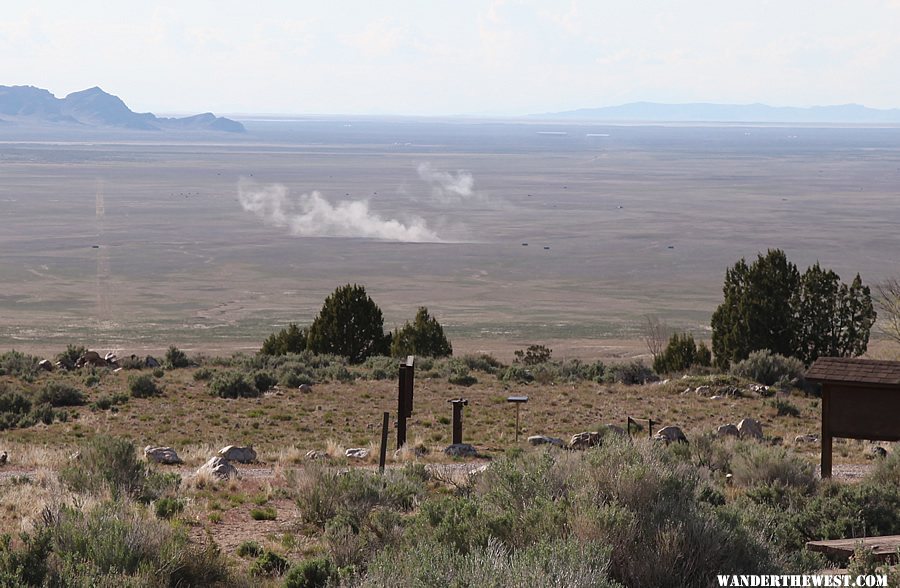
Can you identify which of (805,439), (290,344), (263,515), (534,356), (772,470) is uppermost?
(772,470)

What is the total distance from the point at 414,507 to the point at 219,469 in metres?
3.65

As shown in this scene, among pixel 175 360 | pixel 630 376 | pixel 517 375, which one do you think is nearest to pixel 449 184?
pixel 175 360

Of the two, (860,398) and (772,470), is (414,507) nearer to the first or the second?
(772,470)

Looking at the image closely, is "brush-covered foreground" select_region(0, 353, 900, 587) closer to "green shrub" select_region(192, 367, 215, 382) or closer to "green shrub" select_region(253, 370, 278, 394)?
"green shrub" select_region(253, 370, 278, 394)

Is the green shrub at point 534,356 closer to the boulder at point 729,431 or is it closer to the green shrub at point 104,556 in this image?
the boulder at point 729,431

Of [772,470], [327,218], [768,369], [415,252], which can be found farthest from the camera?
[327,218]

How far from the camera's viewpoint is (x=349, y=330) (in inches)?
1302

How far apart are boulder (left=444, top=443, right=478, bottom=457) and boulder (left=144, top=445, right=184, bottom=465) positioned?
13.1 ft

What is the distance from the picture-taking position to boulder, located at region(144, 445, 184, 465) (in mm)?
14805

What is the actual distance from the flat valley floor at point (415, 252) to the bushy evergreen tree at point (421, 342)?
9.49 m

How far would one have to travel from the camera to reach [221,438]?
60.1ft

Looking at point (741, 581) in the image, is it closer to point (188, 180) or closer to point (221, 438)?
point (221, 438)

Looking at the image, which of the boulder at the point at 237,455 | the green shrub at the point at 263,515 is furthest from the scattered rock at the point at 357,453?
the green shrub at the point at 263,515

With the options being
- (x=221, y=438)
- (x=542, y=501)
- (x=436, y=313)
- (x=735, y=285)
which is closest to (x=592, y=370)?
(x=735, y=285)
